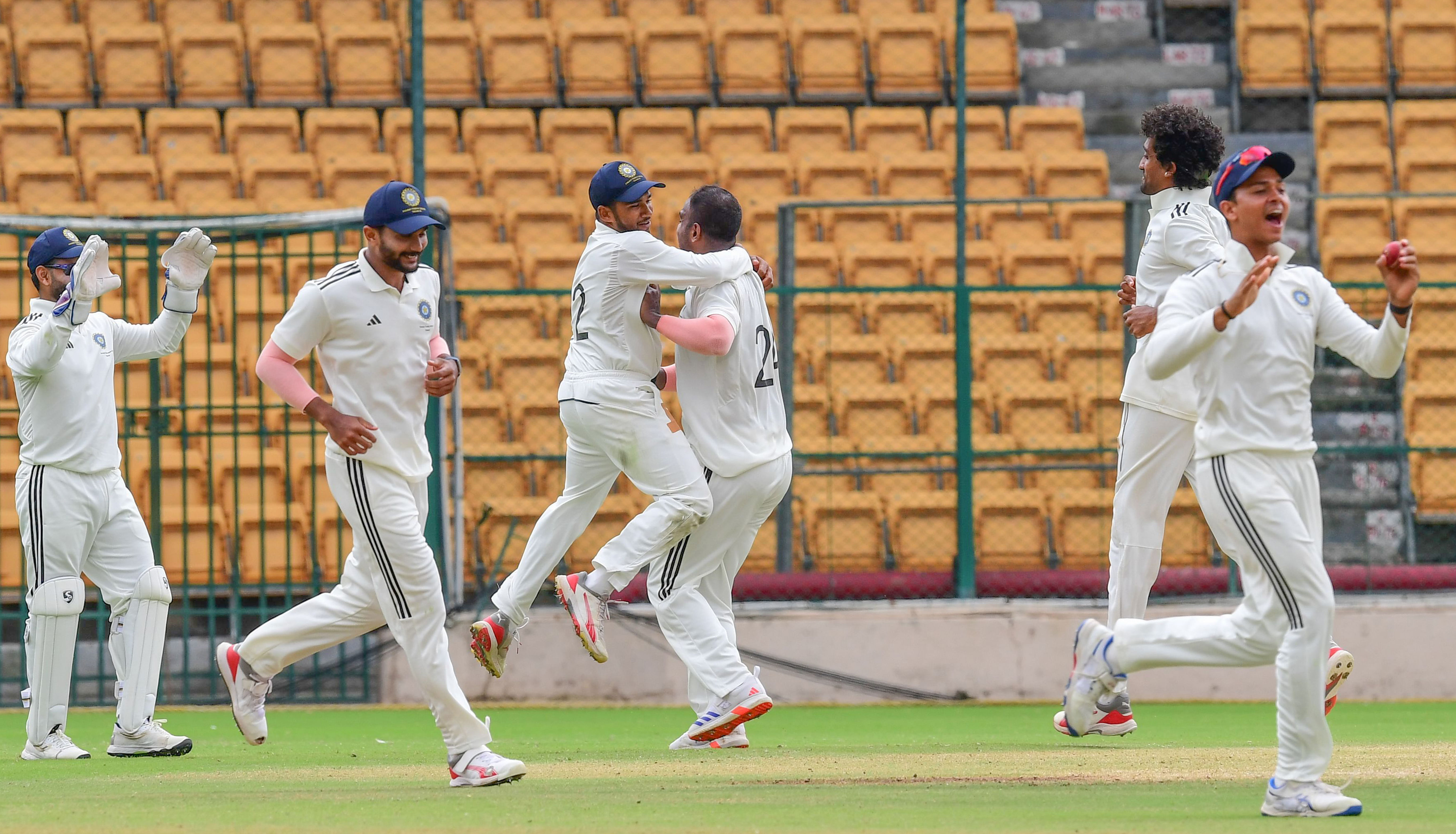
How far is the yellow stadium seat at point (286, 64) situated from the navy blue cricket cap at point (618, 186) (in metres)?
9.50

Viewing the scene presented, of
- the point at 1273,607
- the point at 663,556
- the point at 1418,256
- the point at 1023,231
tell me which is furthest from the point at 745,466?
the point at 1418,256

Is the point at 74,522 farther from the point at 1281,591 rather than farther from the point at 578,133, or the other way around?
the point at 578,133

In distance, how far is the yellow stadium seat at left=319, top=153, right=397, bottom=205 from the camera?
14.1 metres

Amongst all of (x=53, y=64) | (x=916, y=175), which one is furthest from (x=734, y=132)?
(x=53, y=64)

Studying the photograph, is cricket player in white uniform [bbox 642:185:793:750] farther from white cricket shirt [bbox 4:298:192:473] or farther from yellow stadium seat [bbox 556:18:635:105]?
yellow stadium seat [bbox 556:18:635:105]

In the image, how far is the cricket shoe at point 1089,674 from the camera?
5500 millimetres

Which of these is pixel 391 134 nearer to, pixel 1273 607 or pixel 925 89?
pixel 925 89

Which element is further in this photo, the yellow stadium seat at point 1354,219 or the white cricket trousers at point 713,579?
the yellow stadium seat at point 1354,219

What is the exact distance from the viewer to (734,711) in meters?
6.74

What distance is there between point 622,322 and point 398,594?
1.59 meters

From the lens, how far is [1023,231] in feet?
44.1

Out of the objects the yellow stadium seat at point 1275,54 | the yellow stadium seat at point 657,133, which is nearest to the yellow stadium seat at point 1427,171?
the yellow stadium seat at point 1275,54

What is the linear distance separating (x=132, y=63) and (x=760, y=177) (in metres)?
5.69

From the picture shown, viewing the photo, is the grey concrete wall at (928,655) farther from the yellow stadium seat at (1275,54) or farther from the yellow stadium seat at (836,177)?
the yellow stadium seat at (1275,54)
